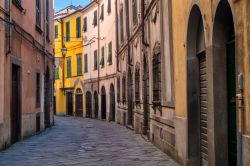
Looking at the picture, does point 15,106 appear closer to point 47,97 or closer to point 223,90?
point 47,97

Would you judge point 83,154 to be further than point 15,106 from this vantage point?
No

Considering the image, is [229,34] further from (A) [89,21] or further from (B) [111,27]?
(A) [89,21]

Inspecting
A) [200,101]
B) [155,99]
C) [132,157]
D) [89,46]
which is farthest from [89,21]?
[200,101]

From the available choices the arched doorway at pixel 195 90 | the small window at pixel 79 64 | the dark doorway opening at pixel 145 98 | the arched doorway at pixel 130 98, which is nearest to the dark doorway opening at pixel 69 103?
the small window at pixel 79 64

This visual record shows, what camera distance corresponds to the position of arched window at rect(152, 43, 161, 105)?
1355 cm

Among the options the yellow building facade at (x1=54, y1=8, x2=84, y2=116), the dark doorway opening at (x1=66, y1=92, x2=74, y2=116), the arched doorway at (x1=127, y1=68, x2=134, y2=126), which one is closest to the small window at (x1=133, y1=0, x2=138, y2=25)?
the arched doorway at (x1=127, y1=68, x2=134, y2=126)

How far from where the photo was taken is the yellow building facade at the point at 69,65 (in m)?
41.8

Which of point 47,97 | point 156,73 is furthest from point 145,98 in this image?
point 47,97

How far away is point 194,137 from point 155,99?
5.20 meters

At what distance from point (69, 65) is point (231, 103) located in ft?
123

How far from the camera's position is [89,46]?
39188 millimetres

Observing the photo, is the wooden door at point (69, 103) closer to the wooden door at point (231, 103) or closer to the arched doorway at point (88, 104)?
the arched doorway at point (88, 104)

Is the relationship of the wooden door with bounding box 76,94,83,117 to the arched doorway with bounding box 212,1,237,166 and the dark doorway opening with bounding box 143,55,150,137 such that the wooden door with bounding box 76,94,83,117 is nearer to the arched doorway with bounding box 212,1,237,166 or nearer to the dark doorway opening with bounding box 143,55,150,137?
the dark doorway opening with bounding box 143,55,150,137

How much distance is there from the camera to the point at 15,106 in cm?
1534
